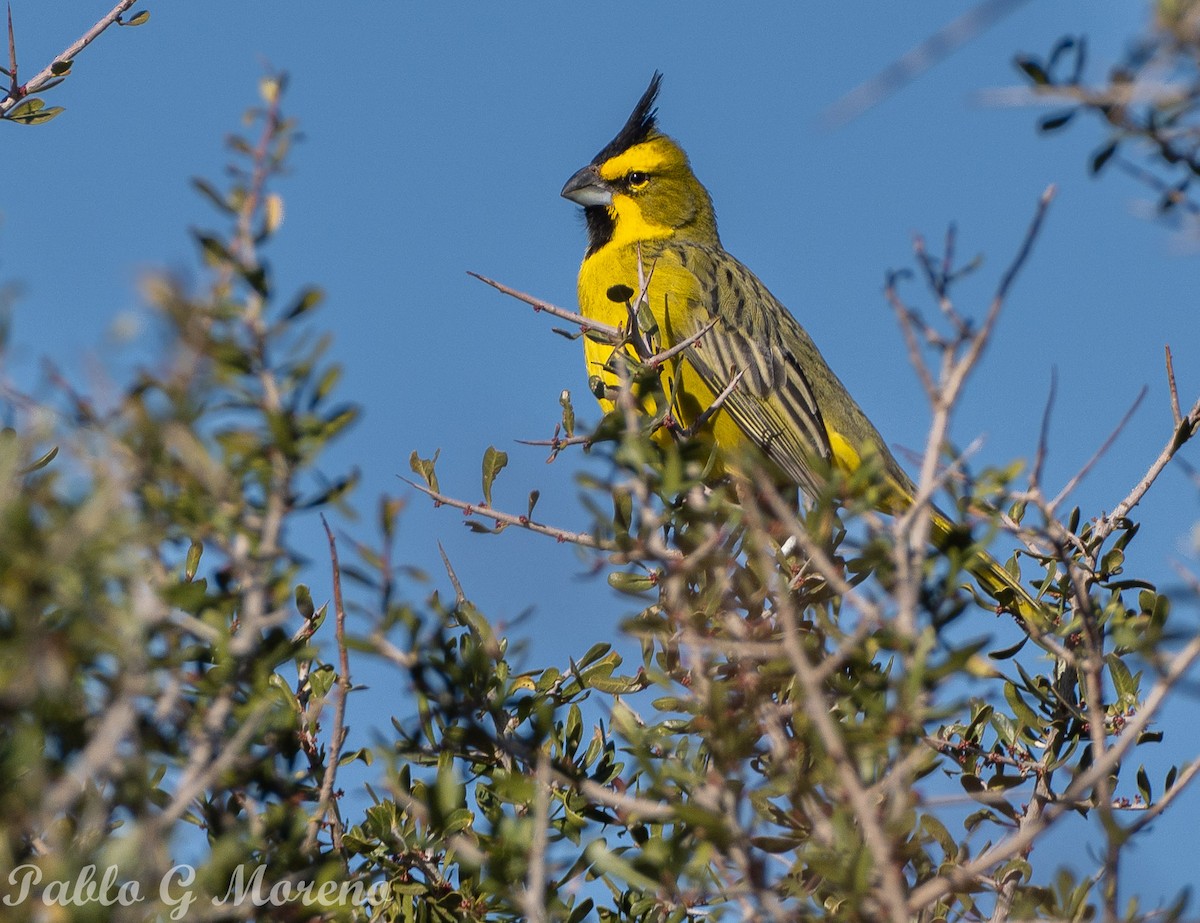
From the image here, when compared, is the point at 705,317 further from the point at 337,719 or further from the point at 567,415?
the point at 337,719

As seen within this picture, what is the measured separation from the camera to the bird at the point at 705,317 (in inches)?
197

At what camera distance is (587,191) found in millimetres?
6023

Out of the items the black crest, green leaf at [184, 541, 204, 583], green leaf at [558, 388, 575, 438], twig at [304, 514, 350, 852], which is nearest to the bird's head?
the black crest

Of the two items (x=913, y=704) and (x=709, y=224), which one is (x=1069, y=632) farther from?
(x=709, y=224)

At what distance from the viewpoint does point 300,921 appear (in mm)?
1562

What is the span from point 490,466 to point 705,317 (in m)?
2.57

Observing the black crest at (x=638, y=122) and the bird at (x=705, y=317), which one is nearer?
the bird at (x=705, y=317)

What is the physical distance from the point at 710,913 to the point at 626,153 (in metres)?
4.60

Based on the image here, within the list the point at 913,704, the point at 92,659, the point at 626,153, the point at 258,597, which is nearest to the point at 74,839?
the point at 92,659

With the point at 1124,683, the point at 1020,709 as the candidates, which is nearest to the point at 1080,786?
the point at 1020,709

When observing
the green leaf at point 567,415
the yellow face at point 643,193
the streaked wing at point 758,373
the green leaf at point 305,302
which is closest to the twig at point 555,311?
the green leaf at point 567,415

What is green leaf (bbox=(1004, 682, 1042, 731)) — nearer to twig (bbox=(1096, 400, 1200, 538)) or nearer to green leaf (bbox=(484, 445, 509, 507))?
twig (bbox=(1096, 400, 1200, 538))

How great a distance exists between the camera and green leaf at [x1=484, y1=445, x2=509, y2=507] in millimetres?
2973

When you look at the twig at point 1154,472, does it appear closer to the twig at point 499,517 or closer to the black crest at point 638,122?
the twig at point 499,517
